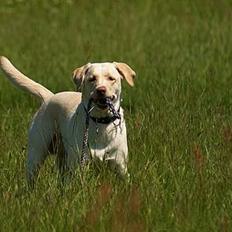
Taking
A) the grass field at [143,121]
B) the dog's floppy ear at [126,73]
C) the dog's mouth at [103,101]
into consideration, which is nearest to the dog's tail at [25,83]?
the grass field at [143,121]

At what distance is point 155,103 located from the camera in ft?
26.9

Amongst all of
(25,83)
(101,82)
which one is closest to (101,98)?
(101,82)

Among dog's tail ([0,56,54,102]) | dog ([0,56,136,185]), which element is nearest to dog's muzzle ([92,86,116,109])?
dog ([0,56,136,185])

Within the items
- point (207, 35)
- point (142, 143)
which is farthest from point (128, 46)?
point (142, 143)

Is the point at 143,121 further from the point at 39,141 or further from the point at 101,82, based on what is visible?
the point at 101,82

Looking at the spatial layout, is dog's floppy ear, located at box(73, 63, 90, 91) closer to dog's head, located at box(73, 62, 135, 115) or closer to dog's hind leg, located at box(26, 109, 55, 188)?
dog's head, located at box(73, 62, 135, 115)

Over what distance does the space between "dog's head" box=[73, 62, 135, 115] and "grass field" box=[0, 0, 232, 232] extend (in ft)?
1.52

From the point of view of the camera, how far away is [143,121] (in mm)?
7625

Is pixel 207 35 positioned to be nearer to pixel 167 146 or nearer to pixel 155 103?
pixel 155 103

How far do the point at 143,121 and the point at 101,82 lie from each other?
107 centimetres

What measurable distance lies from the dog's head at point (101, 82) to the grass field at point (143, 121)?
46 centimetres

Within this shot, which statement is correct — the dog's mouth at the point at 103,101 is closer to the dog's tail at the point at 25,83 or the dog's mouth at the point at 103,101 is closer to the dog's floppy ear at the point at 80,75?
the dog's floppy ear at the point at 80,75

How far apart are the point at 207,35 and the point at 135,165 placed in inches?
259

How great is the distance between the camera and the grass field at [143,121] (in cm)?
543
